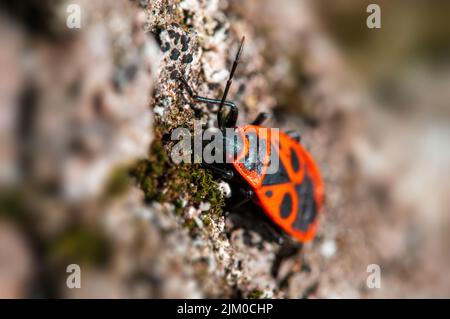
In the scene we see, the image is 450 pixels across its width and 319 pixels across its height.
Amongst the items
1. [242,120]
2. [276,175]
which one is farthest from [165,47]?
[276,175]

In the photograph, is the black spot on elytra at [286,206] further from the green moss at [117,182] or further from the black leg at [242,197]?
the green moss at [117,182]

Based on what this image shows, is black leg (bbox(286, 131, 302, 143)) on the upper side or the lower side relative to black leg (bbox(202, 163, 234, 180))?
upper

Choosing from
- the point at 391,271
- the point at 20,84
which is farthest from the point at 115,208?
the point at 391,271

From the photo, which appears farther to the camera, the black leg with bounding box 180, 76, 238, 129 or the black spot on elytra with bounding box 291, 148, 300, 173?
the black spot on elytra with bounding box 291, 148, 300, 173

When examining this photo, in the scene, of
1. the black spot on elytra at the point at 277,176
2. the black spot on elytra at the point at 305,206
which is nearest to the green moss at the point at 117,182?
the black spot on elytra at the point at 277,176
